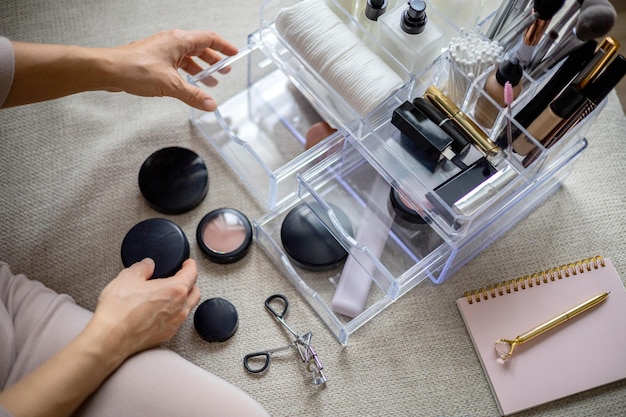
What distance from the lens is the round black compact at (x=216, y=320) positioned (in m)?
1.04

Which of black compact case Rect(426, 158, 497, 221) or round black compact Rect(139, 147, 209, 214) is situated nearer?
black compact case Rect(426, 158, 497, 221)

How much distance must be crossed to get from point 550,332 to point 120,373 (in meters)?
0.65

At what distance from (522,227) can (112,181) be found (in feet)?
2.35

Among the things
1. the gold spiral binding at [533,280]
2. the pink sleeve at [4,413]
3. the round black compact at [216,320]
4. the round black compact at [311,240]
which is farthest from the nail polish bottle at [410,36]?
the pink sleeve at [4,413]

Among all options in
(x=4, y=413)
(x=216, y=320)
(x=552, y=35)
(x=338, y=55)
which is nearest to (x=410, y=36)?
(x=338, y=55)

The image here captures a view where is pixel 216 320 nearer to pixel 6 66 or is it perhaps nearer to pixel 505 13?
pixel 6 66

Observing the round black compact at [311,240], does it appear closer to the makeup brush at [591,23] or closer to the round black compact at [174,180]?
the round black compact at [174,180]

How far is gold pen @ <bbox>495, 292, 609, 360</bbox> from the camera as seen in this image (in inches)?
40.6

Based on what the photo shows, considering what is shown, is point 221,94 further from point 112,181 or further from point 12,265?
point 12,265

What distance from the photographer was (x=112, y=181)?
1170 mm

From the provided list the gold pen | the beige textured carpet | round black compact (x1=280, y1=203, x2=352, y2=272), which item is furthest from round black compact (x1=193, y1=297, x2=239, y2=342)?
the gold pen

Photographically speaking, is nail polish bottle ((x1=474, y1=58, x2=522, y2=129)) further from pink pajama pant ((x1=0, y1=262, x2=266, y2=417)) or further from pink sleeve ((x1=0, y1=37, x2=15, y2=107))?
pink sleeve ((x1=0, y1=37, x2=15, y2=107))

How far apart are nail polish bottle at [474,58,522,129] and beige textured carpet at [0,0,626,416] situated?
0.82 feet

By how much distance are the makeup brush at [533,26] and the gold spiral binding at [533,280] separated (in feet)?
1.17
